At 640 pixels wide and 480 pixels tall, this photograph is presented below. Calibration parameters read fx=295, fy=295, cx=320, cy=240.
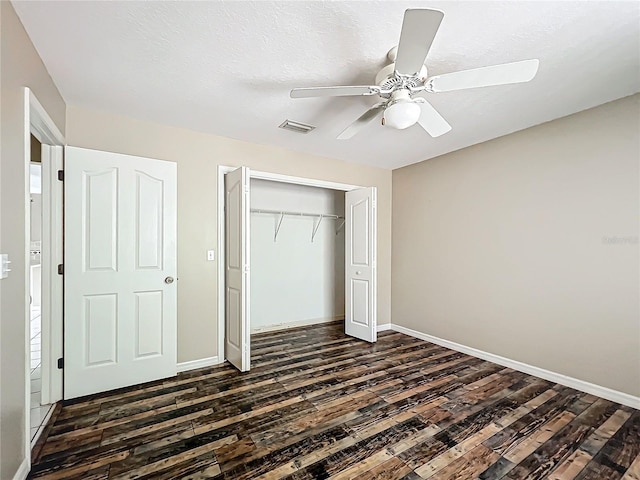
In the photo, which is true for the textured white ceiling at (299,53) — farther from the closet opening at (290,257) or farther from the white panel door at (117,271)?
the closet opening at (290,257)

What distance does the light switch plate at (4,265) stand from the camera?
1363 mm

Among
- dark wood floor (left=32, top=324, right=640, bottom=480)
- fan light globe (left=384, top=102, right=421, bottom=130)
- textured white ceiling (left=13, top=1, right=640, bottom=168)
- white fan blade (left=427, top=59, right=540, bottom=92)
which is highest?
textured white ceiling (left=13, top=1, right=640, bottom=168)

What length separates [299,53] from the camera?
186 cm

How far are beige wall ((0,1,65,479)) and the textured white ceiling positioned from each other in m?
0.22

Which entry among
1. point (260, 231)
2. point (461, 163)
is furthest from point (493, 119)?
point (260, 231)

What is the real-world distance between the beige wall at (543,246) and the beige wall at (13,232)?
155 inches

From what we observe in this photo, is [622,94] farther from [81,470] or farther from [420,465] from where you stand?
Answer: [81,470]

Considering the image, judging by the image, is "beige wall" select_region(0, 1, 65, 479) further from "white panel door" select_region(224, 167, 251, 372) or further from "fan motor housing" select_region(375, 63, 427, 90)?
"fan motor housing" select_region(375, 63, 427, 90)

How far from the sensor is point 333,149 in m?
3.70

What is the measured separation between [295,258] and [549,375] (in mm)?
3347

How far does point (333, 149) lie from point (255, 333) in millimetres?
2783

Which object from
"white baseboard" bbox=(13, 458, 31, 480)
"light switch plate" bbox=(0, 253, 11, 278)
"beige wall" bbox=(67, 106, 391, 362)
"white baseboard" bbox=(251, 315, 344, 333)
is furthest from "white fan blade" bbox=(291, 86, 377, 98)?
"white baseboard" bbox=(251, 315, 344, 333)

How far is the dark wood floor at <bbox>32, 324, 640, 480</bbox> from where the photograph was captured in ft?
5.63

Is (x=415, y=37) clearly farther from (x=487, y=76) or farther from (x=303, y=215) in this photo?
(x=303, y=215)
